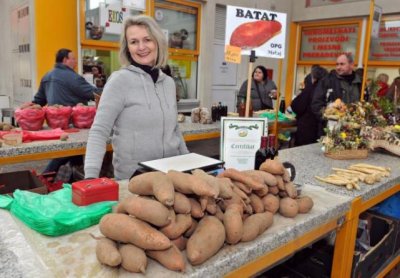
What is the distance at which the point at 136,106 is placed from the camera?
1.86 meters

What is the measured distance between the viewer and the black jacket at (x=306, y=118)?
4602 millimetres

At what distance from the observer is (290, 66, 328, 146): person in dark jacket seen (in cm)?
458

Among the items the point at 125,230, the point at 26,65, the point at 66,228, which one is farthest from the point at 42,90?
the point at 125,230

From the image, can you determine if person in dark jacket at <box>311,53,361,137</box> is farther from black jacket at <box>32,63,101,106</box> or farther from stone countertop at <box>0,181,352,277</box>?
stone countertop at <box>0,181,352,277</box>

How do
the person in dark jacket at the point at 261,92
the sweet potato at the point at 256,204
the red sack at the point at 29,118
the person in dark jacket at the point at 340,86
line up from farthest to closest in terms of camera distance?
the person in dark jacket at the point at 261,92, the person in dark jacket at the point at 340,86, the red sack at the point at 29,118, the sweet potato at the point at 256,204

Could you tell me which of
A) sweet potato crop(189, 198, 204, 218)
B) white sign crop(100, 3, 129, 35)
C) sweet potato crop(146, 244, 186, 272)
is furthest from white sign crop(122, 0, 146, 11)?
sweet potato crop(146, 244, 186, 272)

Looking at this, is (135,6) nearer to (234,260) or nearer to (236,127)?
(236,127)

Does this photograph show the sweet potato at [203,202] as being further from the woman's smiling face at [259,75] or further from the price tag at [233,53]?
the woman's smiling face at [259,75]

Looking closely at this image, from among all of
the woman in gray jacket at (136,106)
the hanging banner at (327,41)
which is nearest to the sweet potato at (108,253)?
the woman in gray jacket at (136,106)

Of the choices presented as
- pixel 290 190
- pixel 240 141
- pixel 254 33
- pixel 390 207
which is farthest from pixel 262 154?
pixel 390 207

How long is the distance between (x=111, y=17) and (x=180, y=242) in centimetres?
552

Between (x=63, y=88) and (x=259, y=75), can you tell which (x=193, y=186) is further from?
(x=259, y=75)

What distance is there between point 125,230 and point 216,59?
685 centimetres

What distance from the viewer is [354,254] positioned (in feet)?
6.19
